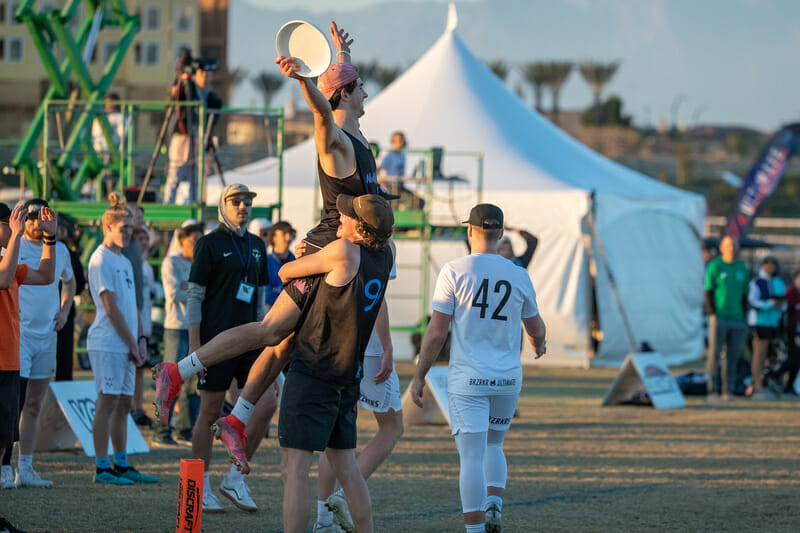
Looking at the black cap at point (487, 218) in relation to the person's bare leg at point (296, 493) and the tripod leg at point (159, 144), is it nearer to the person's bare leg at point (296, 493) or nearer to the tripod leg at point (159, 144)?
the person's bare leg at point (296, 493)

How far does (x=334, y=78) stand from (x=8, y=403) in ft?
8.34

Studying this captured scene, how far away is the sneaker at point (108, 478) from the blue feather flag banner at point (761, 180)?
20.0m

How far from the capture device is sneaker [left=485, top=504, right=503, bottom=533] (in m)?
6.35

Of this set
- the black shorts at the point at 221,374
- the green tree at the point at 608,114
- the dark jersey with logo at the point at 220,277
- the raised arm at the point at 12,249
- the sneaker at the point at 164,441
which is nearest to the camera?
the raised arm at the point at 12,249

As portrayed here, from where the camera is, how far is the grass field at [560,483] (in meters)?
7.14

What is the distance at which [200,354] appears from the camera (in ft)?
18.4

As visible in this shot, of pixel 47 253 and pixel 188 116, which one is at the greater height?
pixel 188 116

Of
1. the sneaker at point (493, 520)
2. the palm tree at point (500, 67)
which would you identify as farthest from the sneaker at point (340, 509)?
the palm tree at point (500, 67)

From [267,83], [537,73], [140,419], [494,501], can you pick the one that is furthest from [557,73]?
[494,501]

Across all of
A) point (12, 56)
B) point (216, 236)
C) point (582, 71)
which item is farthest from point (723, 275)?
point (582, 71)

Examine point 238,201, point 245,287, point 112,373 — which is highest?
point 238,201

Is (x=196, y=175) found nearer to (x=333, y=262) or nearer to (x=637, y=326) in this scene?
(x=333, y=262)

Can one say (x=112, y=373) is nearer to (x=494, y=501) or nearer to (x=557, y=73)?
(x=494, y=501)

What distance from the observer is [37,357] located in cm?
802
